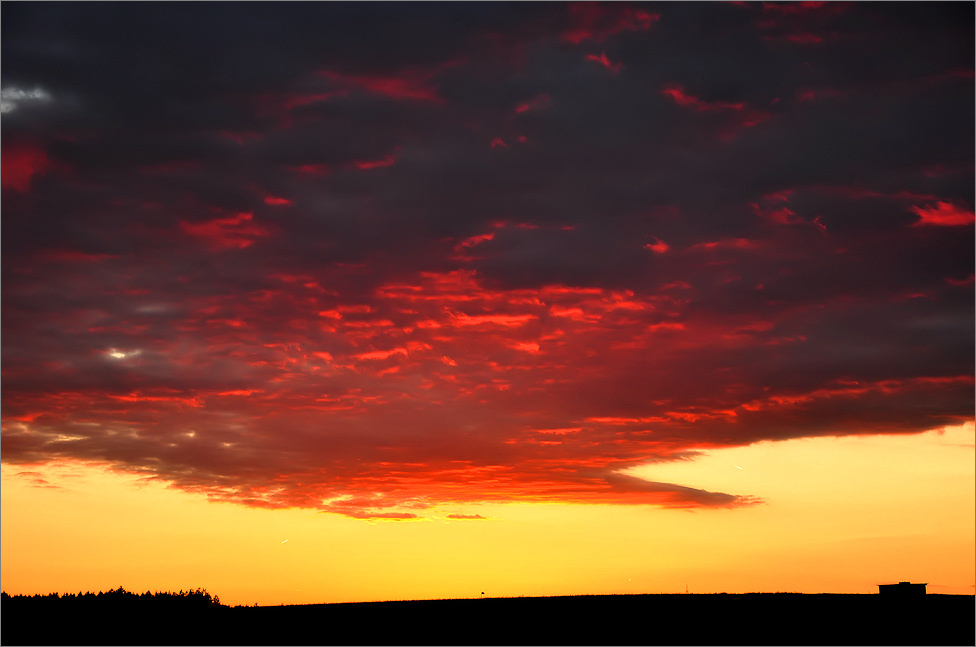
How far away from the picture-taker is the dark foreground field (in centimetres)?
5594

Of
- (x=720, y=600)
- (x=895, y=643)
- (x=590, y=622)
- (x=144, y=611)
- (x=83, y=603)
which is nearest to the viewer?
(x=895, y=643)

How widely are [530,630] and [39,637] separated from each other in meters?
31.5

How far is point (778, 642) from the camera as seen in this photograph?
52.7 meters

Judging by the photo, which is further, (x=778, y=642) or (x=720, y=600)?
(x=720, y=600)

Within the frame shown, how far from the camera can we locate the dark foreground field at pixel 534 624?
55.9 metres

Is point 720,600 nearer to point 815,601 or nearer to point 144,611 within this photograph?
point 815,601

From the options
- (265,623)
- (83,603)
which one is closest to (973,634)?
(265,623)

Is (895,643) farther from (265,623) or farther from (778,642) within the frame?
(265,623)

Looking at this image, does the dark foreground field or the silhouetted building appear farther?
the silhouetted building

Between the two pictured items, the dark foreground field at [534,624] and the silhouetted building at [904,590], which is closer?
the dark foreground field at [534,624]

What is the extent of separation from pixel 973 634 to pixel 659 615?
2118 centimetres

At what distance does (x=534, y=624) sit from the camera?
64.2 meters

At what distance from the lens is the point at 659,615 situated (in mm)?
69375

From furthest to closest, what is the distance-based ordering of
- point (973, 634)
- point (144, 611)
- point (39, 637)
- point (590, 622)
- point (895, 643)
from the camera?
point (144, 611), point (590, 622), point (39, 637), point (973, 634), point (895, 643)
